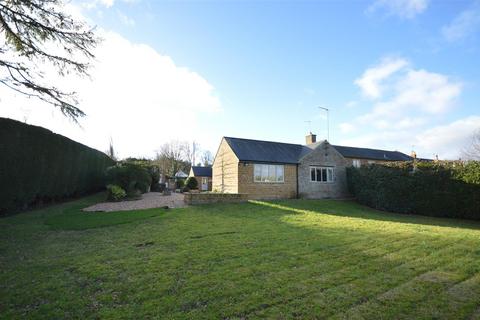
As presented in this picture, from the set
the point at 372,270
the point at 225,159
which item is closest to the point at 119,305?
the point at 372,270

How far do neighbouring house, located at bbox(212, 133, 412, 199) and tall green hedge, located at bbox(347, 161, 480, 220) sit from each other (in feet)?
9.42

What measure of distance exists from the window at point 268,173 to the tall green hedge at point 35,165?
12.8 m

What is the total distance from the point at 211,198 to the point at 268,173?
587 cm

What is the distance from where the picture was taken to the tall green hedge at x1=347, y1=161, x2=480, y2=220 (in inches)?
611

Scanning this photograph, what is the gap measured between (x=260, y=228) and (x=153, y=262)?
4895 millimetres

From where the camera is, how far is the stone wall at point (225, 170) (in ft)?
66.8

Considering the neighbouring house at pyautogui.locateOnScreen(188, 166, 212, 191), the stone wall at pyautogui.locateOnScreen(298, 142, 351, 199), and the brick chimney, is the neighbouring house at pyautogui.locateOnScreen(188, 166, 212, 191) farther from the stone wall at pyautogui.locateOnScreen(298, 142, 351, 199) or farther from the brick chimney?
the stone wall at pyautogui.locateOnScreen(298, 142, 351, 199)

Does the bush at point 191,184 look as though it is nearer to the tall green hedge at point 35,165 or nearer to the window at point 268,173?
the tall green hedge at point 35,165

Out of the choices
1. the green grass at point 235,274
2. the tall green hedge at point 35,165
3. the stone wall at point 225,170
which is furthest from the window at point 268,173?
the tall green hedge at point 35,165

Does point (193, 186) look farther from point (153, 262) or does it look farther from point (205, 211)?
point (153, 262)

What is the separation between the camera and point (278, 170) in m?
21.0

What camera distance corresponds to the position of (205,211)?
14.0m

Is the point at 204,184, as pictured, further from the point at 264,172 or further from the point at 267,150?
the point at 264,172

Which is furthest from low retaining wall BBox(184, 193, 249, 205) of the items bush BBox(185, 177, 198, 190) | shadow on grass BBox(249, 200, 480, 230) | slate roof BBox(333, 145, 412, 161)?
bush BBox(185, 177, 198, 190)
